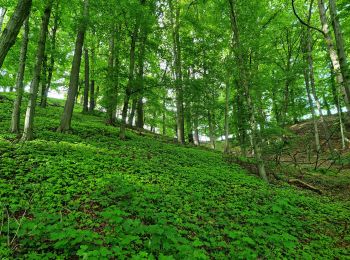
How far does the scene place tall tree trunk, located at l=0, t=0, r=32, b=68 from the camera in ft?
11.4

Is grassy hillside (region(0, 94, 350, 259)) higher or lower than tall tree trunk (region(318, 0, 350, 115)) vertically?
lower

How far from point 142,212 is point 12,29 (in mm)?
3795

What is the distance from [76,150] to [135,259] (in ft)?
19.9

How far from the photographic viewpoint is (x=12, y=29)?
352 cm

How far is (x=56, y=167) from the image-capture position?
6.55m

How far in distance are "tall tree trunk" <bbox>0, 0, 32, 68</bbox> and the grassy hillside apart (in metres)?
2.47

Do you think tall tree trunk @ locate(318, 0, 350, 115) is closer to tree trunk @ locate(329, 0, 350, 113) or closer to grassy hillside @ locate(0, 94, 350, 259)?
tree trunk @ locate(329, 0, 350, 113)

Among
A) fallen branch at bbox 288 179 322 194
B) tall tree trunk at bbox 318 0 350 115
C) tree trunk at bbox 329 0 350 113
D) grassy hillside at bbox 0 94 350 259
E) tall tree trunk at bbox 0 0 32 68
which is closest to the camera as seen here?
tall tree trunk at bbox 0 0 32 68

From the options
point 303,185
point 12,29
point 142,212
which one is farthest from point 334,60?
point 12,29

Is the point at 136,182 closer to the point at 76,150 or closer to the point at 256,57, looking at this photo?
the point at 76,150

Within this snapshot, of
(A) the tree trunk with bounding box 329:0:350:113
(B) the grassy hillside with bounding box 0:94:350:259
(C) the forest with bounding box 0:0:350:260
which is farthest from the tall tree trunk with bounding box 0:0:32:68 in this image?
(A) the tree trunk with bounding box 329:0:350:113

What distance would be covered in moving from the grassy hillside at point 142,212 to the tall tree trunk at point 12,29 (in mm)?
2466

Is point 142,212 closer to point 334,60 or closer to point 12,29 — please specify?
point 12,29

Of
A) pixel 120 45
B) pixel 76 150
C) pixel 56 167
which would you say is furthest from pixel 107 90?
pixel 56 167
